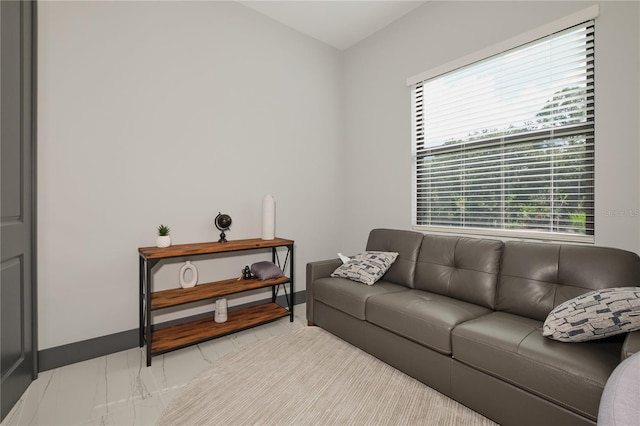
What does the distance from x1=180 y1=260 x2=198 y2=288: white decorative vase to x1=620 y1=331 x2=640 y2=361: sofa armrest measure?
8.56 feet

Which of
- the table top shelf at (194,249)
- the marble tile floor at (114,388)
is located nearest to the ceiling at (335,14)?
the table top shelf at (194,249)

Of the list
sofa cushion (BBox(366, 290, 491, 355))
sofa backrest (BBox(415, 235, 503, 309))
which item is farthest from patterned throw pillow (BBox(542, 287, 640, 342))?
sofa backrest (BBox(415, 235, 503, 309))

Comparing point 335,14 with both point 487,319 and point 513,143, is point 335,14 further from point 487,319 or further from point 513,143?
point 487,319

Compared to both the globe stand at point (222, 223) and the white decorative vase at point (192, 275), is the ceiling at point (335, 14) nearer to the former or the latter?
the globe stand at point (222, 223)

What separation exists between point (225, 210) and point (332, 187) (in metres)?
1.38

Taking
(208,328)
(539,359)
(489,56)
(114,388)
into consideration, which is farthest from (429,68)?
(114,388)

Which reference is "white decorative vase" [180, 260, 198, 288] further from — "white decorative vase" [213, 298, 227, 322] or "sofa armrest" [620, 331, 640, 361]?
"sofa armrest" [620, 331, 640, 361]

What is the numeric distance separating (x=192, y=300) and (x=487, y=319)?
1.99 meters

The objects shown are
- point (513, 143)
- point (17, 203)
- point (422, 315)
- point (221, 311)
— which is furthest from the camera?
point (221, 311)

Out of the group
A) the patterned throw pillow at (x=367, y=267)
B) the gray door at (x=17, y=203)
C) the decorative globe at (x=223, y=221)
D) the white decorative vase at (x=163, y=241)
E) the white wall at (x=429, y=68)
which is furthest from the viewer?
the decorative globe at (x=223, y=221)

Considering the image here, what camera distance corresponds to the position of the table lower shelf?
2156 millimetres

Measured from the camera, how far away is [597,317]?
1.30 m

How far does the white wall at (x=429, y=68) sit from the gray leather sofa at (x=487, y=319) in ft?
1.39

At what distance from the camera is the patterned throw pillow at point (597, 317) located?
4.09ft
